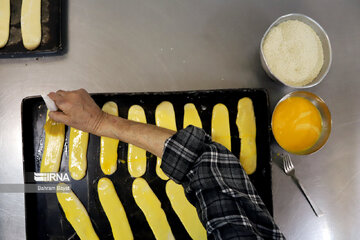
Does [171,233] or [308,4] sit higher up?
[308,4]

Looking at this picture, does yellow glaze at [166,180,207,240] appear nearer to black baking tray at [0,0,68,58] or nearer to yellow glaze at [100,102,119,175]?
yellow glaze at [100,102,119,175]

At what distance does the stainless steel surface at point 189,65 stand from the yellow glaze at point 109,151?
0.29 ft

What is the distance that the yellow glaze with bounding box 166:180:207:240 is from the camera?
81 cm

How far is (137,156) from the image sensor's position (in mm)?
823

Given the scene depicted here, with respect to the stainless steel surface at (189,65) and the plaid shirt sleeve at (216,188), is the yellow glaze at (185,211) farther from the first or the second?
the stainless steel surface at (189,65)

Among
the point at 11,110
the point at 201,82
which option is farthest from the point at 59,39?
the point at 201,82

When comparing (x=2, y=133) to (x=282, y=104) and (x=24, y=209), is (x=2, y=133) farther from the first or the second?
(x=282, y=104)

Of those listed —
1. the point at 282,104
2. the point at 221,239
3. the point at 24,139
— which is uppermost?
the point at 282,104

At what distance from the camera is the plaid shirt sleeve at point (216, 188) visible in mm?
525

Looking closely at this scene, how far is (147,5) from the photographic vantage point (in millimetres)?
891

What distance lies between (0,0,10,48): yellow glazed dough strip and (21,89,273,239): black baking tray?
223 millimetres

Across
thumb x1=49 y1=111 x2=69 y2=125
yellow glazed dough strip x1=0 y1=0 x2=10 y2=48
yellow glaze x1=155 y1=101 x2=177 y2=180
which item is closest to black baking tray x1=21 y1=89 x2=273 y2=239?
yellow glaze x1=155 y1=101 x2=177 y2=180

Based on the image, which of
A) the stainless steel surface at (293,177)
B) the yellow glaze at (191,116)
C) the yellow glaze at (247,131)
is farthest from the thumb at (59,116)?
the stainless steel surface at (293,177)

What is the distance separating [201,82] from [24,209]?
28.1 inches
